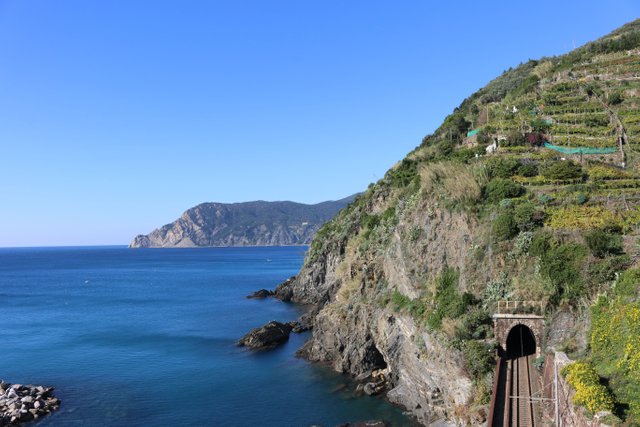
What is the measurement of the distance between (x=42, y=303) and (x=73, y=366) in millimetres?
49549

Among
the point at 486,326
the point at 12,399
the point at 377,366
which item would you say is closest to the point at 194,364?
the point at 12,399

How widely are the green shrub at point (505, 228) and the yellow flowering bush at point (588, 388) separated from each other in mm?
12207

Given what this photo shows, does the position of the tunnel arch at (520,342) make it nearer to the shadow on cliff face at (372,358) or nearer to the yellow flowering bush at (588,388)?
the yellow flowering bush at (588,388)

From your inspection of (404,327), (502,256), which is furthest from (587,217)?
(404,327)

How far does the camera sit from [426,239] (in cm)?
4000

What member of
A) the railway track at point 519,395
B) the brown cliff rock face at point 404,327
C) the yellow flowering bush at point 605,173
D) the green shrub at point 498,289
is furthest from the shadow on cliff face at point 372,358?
the yellow flowering bush at point 605,173

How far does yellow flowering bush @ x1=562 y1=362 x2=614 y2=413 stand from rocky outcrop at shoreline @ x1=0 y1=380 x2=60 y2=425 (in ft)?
127

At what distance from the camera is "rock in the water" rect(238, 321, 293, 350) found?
55.6 meters

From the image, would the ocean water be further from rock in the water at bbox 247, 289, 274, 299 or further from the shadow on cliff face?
rock in the water at bbox 247, 289, 274, 299

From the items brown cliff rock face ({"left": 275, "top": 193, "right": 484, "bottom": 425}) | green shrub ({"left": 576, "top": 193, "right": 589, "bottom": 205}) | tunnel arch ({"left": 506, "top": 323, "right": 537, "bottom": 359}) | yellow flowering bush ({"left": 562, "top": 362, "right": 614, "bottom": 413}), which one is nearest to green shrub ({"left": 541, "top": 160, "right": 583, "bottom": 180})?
green shrub ({"left": 576, "top": 193, "right": 589, "bottom": 205})

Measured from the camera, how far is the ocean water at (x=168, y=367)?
118ft

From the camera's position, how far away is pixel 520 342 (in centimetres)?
3122

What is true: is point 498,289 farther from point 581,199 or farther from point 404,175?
point 404,175

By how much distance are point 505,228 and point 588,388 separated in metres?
15.2
